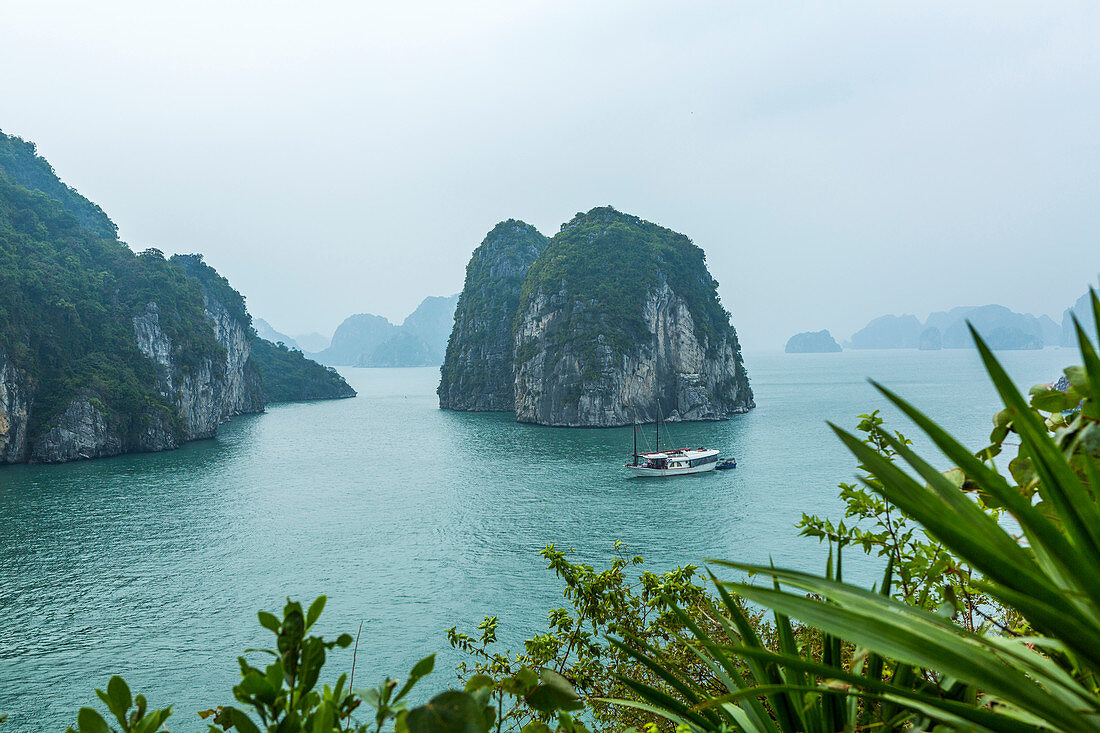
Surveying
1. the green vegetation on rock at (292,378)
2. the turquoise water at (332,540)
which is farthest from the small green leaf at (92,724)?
the green vegetation on rock at (292,378)

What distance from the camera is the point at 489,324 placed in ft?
284

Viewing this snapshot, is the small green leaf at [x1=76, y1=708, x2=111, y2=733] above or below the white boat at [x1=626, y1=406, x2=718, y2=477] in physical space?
above

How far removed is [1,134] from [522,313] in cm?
6405

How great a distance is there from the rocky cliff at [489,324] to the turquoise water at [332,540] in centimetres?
2955

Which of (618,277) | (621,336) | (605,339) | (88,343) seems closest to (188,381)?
(88,343)

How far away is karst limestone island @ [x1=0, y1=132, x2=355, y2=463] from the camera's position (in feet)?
144

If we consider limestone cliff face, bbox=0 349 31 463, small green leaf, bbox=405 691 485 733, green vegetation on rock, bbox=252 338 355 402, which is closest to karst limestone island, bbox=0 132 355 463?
limestone cliff face, bbox=0 349 31 463

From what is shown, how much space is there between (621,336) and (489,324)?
26.6 metres

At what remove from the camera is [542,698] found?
121cm

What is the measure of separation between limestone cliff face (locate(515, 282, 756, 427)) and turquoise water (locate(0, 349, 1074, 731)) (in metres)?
9.76

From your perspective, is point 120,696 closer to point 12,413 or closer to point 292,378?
point 12,413

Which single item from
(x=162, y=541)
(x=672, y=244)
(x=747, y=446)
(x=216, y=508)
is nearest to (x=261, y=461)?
(x=216, y=508)

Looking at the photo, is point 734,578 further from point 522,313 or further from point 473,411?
point 473,411

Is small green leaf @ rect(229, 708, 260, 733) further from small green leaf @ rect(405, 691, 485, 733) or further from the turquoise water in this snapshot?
the turquoise water
